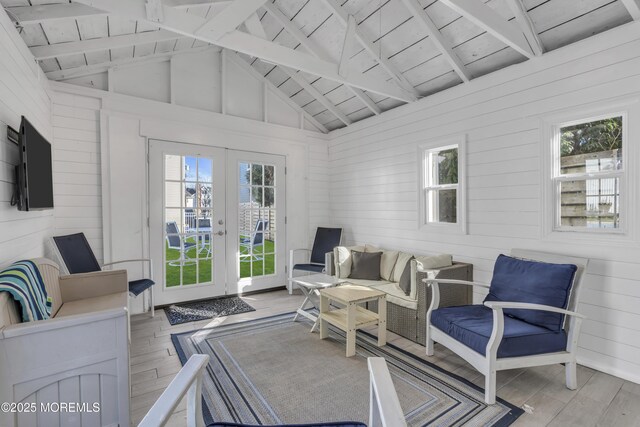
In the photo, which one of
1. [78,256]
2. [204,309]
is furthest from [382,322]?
[78,256]

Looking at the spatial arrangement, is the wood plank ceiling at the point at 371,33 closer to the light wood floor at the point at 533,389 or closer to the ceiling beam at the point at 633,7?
the ceiling beam at the point at 633,7

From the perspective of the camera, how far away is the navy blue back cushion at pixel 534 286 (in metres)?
2.25

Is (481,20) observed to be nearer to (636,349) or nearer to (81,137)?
(636,349)

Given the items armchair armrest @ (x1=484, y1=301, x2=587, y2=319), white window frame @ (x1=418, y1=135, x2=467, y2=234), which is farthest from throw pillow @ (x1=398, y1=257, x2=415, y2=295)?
armchair armrest @ (x1=484, y1=301, x2=587, y2=319)

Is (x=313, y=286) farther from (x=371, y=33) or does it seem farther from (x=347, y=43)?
(x=371, y=33)

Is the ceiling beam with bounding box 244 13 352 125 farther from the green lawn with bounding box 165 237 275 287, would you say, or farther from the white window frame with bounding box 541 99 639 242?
the white window frame with bounding box 541 99 639 242

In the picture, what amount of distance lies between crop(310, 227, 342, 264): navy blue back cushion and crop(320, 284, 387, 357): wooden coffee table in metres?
1.65

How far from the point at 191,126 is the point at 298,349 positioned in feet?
10.3

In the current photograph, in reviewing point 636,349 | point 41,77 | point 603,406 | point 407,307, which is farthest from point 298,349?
point 41,77

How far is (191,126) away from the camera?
4.17m

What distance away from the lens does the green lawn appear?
4.10 m

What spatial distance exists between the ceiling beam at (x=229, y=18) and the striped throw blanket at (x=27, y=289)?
198 cm

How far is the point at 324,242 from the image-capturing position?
496cm

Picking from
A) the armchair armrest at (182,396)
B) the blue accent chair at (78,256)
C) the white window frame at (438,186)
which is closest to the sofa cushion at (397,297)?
the white window frame at (438,186)
